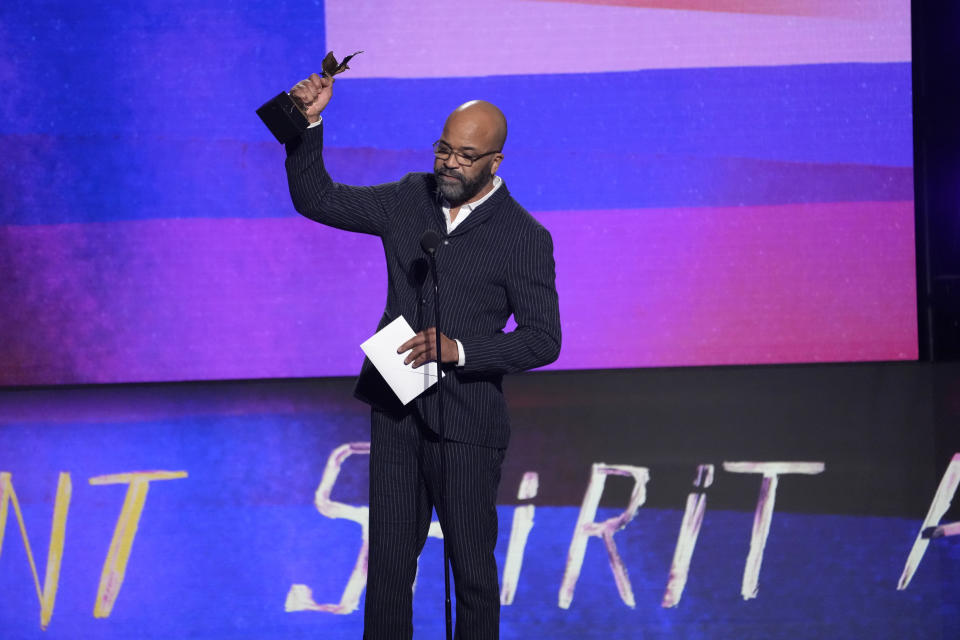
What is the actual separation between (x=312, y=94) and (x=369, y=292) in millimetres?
974

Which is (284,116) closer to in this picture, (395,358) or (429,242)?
(429,242)

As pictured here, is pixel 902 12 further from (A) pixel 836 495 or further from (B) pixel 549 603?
(B) pixel 549 603

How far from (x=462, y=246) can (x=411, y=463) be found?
458mm

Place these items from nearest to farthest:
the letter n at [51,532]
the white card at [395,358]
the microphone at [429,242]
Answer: the microphone at [429,242] < the white card at [395,358] < the letter n at [51,532]

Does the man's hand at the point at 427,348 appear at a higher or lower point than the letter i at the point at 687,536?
higher

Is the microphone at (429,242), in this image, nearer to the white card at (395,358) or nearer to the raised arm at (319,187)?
the white card at (395,358)

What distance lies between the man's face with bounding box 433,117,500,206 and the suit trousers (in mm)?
467

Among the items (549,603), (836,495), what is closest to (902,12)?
(836,495)

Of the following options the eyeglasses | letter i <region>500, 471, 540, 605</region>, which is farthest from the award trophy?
letter i <region>500, 471, 540, 605</region>

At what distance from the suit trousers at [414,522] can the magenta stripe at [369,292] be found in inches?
35.1

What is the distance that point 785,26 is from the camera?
3.09m

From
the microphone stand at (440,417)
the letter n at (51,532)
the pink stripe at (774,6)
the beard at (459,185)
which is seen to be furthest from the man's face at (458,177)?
the letter n at (51,532)

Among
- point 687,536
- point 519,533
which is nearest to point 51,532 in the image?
point 519,533

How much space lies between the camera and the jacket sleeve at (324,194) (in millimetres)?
2199
